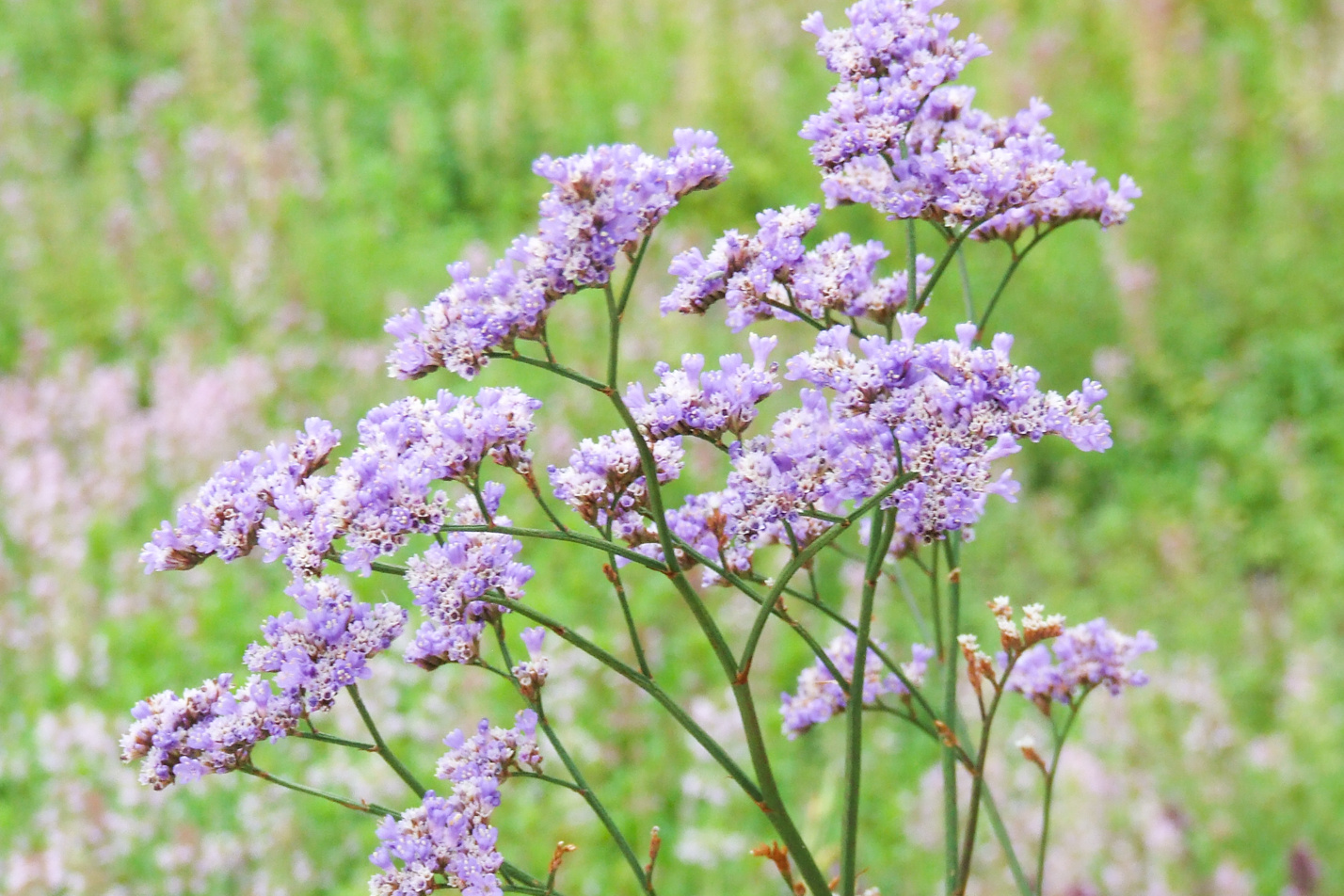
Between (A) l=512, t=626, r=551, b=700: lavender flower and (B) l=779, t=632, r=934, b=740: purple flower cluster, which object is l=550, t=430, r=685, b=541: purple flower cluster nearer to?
(A) l=512, t=626, r=551, b=700: lavender flower

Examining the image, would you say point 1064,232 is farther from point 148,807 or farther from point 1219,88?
point 148,807

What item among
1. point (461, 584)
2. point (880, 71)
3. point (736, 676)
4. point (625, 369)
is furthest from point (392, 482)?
point (625, 369)

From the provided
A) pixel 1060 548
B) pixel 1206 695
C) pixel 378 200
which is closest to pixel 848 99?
pixel 1206 695

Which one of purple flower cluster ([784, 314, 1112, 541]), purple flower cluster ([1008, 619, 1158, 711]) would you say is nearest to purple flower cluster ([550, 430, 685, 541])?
purple flower cluster ([784, 314, 1112, 541])

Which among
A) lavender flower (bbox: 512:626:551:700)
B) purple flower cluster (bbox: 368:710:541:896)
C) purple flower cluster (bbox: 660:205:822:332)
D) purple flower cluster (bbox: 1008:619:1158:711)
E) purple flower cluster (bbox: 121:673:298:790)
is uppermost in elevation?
purple flower cluster (bbox: 660:205:822:332)

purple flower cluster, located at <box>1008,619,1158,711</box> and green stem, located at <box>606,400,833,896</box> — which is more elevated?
purple flower cluster, located at <box>1008,619,1158,711</box>

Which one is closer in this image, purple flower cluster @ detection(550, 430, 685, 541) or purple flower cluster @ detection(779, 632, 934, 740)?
purple flower cluster @ detection(550, 430, 685, 541)

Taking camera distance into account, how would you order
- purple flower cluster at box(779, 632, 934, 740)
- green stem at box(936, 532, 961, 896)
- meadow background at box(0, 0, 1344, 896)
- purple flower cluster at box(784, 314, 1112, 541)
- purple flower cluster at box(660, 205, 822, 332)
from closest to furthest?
1. purple flower cluster at box(784, 314, 1112, 541)
2. purple flower cluster at box(660, 205, 822, 332)
3. green stem at box(936, 532, 961, 896)
4. purple flower cluster at box(779, 632, 934, 740)
5. meadow background at box(0, 0, 1344, 896)
